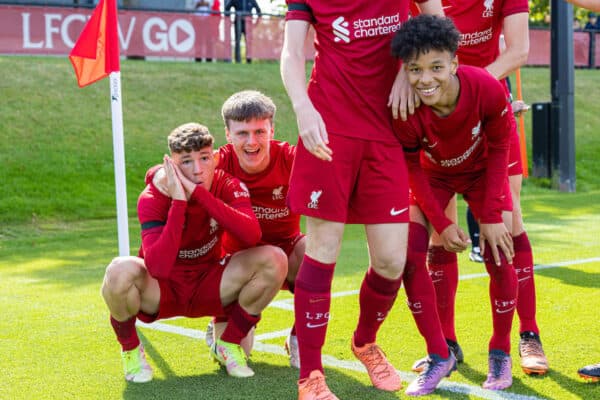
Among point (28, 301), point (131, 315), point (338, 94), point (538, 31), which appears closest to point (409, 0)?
point (338, 94)

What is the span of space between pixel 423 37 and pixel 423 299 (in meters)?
1.14

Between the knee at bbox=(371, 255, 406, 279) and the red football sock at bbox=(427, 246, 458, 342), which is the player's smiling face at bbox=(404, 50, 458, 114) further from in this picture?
the red football sock at bbox=(427, 246, 458, 342)

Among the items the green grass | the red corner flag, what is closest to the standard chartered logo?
the green grass

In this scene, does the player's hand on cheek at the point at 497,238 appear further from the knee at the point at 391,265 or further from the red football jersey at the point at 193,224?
the red football jersey at the point at 193,224

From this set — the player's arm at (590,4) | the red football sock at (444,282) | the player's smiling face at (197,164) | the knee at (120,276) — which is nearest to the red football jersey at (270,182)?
the player's smiling face at (197,164)

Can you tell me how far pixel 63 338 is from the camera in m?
5.24

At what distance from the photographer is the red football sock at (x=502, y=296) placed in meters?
4.16

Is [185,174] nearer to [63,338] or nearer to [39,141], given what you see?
[63,338]

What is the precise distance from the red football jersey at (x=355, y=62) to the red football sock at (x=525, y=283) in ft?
3.25

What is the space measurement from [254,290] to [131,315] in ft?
1.92

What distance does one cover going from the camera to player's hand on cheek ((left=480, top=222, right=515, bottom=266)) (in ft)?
13.3

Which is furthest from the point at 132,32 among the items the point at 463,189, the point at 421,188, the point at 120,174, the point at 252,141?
the point at 421,188

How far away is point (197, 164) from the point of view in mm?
4441

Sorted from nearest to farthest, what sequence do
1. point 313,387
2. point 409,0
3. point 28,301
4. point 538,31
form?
point 313,387 → point 409,0 → point 28,301 → point 538,31
